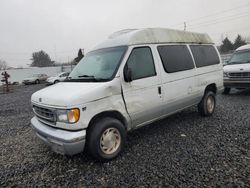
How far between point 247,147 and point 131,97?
2.47 m

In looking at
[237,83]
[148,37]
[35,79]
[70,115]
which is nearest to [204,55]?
[148,37]

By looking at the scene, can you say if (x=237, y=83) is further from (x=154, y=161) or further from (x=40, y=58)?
(x=40, y=58)

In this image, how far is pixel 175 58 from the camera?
13.7 ft

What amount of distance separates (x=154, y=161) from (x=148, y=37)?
8.19 feet

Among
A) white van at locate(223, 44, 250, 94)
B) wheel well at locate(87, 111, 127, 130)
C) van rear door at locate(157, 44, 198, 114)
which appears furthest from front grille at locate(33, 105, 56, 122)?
white van at locate(223, 44, 250, 94)

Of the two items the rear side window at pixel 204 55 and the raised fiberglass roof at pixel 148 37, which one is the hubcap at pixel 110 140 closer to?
the raised fiberglass roof at pixel 148 37

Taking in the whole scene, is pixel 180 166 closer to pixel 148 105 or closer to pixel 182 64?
pixel 148 105

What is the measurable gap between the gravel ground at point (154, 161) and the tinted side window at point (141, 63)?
153 cm

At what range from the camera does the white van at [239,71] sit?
7.39 meters

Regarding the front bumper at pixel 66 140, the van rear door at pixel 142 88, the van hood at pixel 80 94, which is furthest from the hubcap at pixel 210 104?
the front bumper at pixel 66 140

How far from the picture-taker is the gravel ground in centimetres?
260

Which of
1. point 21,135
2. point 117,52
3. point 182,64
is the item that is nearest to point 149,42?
point 117,52

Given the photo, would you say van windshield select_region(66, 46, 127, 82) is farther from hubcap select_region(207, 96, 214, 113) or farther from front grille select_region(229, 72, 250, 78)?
front grille select_region(229, 72, 250, 78)

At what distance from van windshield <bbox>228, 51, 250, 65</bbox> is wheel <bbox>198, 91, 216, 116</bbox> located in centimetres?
413
